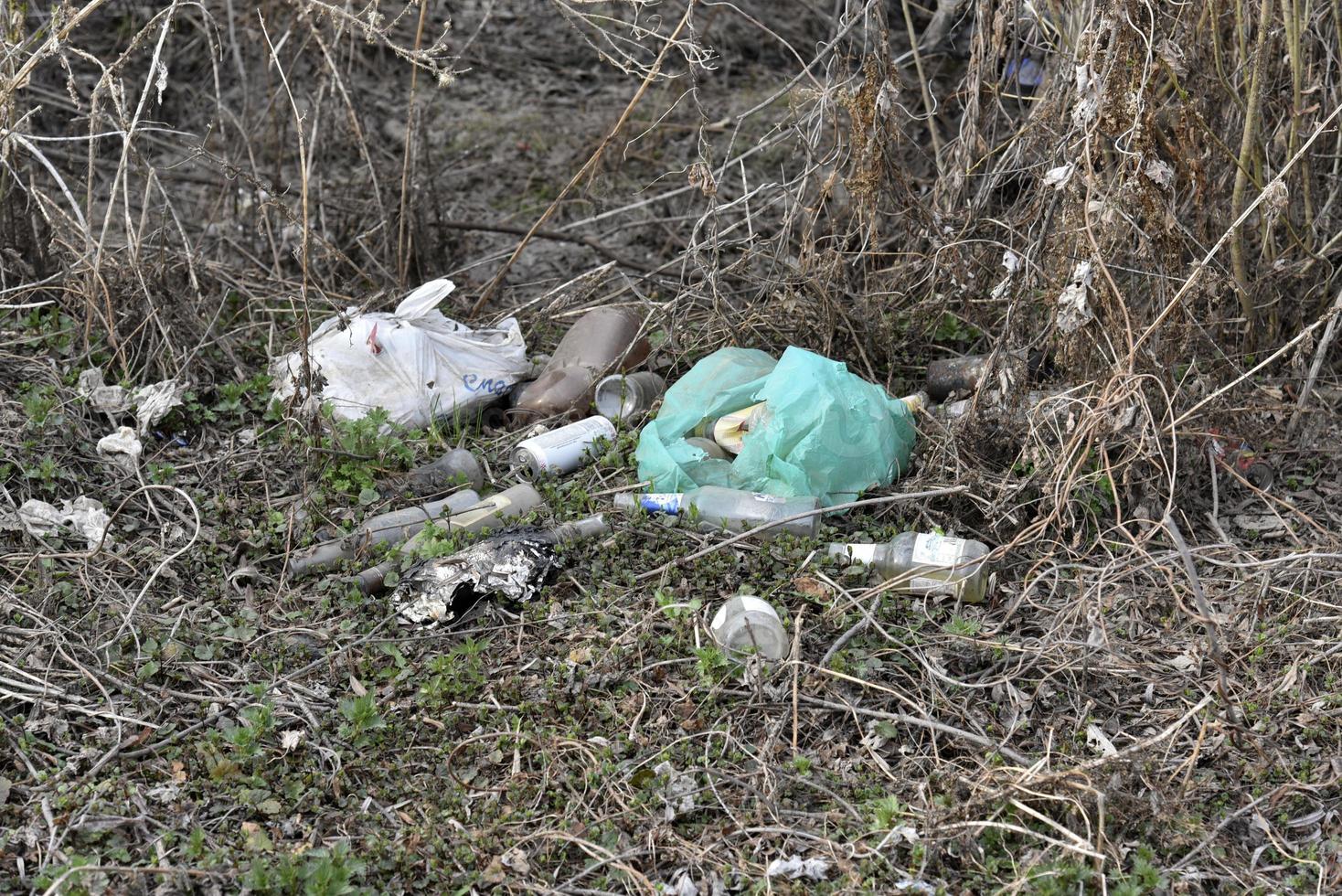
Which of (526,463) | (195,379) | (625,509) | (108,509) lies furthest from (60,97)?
(625,509)

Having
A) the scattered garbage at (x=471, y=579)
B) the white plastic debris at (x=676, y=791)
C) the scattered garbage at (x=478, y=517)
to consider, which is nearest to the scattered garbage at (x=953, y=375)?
the scattered garbage at (x=478, y=517)

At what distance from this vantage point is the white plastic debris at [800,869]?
7.89 ft

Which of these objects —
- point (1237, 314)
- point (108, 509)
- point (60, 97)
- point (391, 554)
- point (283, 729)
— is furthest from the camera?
point (60, 97)

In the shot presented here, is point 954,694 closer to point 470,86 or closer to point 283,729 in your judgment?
point 283,729

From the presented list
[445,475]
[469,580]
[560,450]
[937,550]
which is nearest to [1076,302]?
[937,550]

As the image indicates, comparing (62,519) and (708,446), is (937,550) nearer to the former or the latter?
(708,446)

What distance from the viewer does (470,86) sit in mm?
6531

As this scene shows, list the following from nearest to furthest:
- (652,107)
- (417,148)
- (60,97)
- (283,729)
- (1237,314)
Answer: (283,729)
(1237,314)
(417,148)
(60,97)
(652,107)

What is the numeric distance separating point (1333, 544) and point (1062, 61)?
1.68 m

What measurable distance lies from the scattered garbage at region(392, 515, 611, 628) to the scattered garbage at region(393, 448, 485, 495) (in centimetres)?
44

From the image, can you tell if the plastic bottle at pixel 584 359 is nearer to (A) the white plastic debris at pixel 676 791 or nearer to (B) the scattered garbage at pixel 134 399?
(B) the scattered garbage at pixel 134 399

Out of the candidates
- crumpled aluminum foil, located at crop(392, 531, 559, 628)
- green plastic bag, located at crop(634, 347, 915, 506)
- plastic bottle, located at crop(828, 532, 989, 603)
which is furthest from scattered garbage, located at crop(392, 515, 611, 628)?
plastic bottle, located at crop(828, 532, 989, 603)

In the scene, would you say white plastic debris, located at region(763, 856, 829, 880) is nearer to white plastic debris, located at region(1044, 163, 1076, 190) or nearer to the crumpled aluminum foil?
the crumpled aluminum foil

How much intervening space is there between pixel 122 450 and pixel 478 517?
116cm
